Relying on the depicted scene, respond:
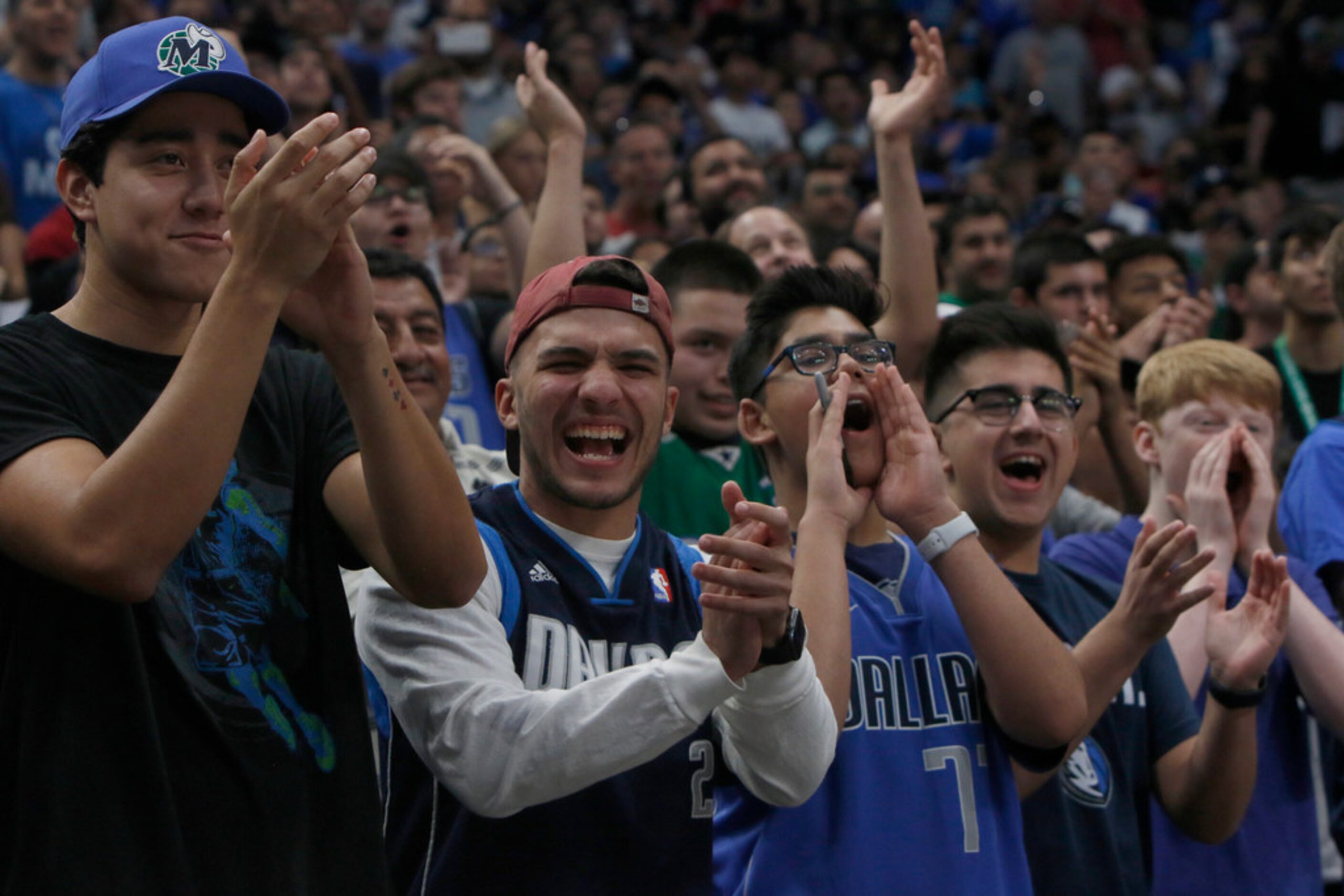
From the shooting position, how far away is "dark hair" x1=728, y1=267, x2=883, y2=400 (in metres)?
3.52

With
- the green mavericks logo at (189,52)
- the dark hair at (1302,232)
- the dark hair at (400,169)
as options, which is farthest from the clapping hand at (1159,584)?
the dark hair at (1302,232)

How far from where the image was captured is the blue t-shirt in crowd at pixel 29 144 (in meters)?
6.89

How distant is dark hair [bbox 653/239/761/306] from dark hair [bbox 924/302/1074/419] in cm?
88

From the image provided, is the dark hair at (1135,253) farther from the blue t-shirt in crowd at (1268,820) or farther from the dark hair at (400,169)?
the dark hair at (400,169)

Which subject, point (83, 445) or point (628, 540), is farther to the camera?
point (628, 540)

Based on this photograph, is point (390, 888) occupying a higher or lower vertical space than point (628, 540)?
lower

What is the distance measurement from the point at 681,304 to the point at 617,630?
6.58 feet

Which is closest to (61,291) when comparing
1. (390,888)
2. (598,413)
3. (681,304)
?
(681,304)

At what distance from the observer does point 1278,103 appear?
1327cm

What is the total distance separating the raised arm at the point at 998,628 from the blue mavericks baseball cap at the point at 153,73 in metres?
1.40

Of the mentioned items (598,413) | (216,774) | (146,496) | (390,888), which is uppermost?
(598,413)

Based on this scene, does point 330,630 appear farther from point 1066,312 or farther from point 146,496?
point 1066,312

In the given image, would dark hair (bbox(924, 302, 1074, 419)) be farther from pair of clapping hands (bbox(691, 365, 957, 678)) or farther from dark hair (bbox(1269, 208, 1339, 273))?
dark hair (bbox(1269, 208, 1339, 273))

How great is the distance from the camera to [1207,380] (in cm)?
403
